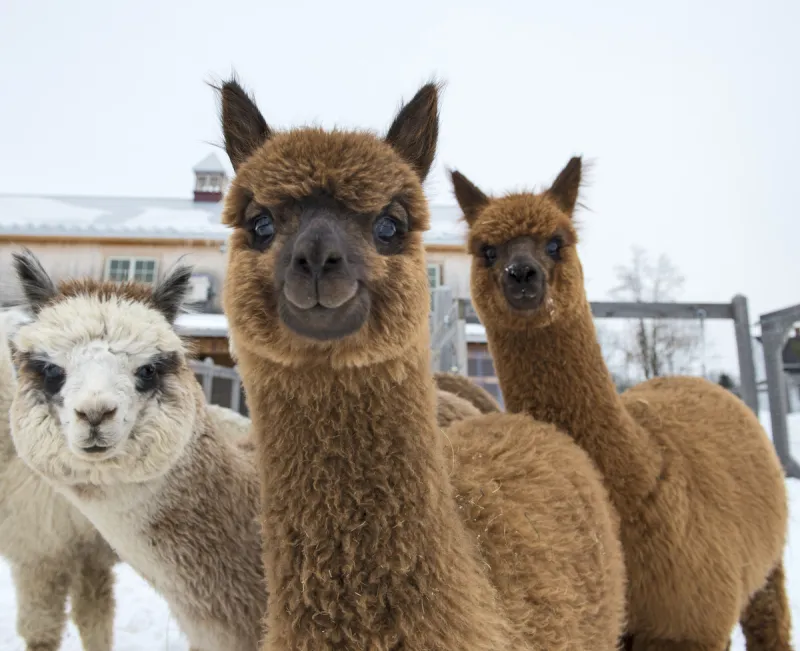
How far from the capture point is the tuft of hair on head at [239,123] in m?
1.69

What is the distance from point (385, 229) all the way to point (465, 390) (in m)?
3.21

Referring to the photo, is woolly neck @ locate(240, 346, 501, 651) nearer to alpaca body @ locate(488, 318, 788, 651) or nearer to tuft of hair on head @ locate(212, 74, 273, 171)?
tuft of hair on head @ locate(212, 74, 273, 171)

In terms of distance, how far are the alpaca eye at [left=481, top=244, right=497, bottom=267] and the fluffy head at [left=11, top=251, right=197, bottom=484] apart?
1.41 metres

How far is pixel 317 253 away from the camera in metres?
1.25

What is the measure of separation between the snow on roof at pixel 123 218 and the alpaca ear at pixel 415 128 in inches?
423

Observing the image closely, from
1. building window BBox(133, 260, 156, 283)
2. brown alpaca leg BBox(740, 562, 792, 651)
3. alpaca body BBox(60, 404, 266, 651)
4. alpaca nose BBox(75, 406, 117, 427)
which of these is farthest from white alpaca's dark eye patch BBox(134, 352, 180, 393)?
building window BBox(133, 260, 156, 283)

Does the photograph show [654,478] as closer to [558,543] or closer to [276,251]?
[558,543]

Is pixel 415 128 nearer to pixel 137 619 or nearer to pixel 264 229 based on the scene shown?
pixel 264 229

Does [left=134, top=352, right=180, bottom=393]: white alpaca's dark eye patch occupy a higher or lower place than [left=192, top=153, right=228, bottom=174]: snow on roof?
lower

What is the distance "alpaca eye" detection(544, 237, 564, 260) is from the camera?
2.66 metres

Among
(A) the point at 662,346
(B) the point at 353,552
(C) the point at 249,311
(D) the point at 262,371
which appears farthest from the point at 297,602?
(A) the point at 662,346

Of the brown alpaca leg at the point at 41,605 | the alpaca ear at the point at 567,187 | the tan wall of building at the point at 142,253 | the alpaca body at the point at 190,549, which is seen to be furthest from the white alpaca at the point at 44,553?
the tan wall of building at the point at 142,253

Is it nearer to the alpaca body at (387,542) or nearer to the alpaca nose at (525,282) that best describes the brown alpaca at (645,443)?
the alpaca nose at (525,282)

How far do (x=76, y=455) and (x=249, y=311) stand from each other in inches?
41.3
